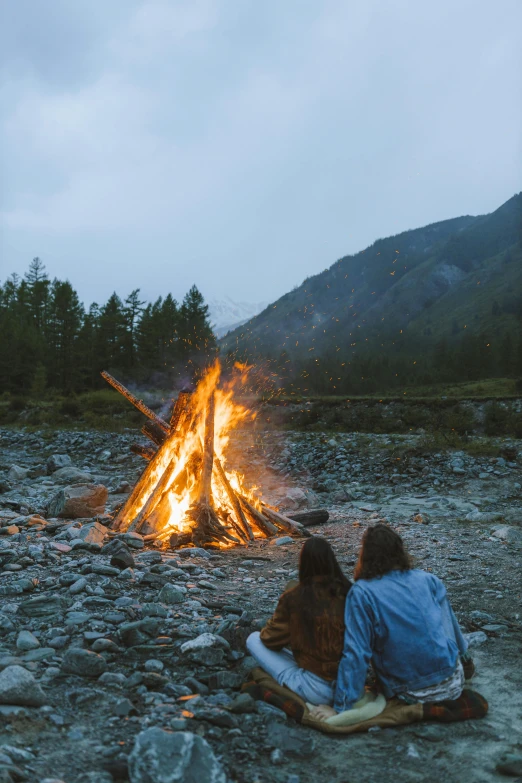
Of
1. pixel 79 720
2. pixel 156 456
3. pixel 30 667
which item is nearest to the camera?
pixel 79 720

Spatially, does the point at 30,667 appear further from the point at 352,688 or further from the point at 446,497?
the point at 446,497

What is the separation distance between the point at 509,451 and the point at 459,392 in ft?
80.3

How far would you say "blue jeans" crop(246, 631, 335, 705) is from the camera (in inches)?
153

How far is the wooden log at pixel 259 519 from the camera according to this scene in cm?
991

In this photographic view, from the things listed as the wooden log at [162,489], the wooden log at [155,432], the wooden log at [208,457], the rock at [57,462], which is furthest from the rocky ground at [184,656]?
the rock at [57,462]

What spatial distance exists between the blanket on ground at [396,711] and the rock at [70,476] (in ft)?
40.9

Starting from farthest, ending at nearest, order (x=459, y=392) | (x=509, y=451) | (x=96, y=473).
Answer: (x=459, y=392)
(x=96, y=473)
(x=509, y=451)

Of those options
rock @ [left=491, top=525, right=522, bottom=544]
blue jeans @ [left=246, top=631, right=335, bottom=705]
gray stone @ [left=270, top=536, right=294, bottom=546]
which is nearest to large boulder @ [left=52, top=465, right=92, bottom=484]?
gray stone @ [left=270, top=536, right=294, bottom=546]

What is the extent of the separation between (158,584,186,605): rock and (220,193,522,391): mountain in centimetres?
4878

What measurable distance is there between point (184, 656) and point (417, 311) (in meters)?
164

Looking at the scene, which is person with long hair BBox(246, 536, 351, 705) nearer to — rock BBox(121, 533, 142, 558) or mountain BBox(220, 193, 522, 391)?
rock BBox(121, 533, 142, 558)

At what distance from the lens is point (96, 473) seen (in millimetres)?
18078

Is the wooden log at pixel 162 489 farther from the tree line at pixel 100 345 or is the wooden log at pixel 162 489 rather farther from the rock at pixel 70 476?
the tree line at pixel 100 345

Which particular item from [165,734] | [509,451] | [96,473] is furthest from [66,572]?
[509,451]
